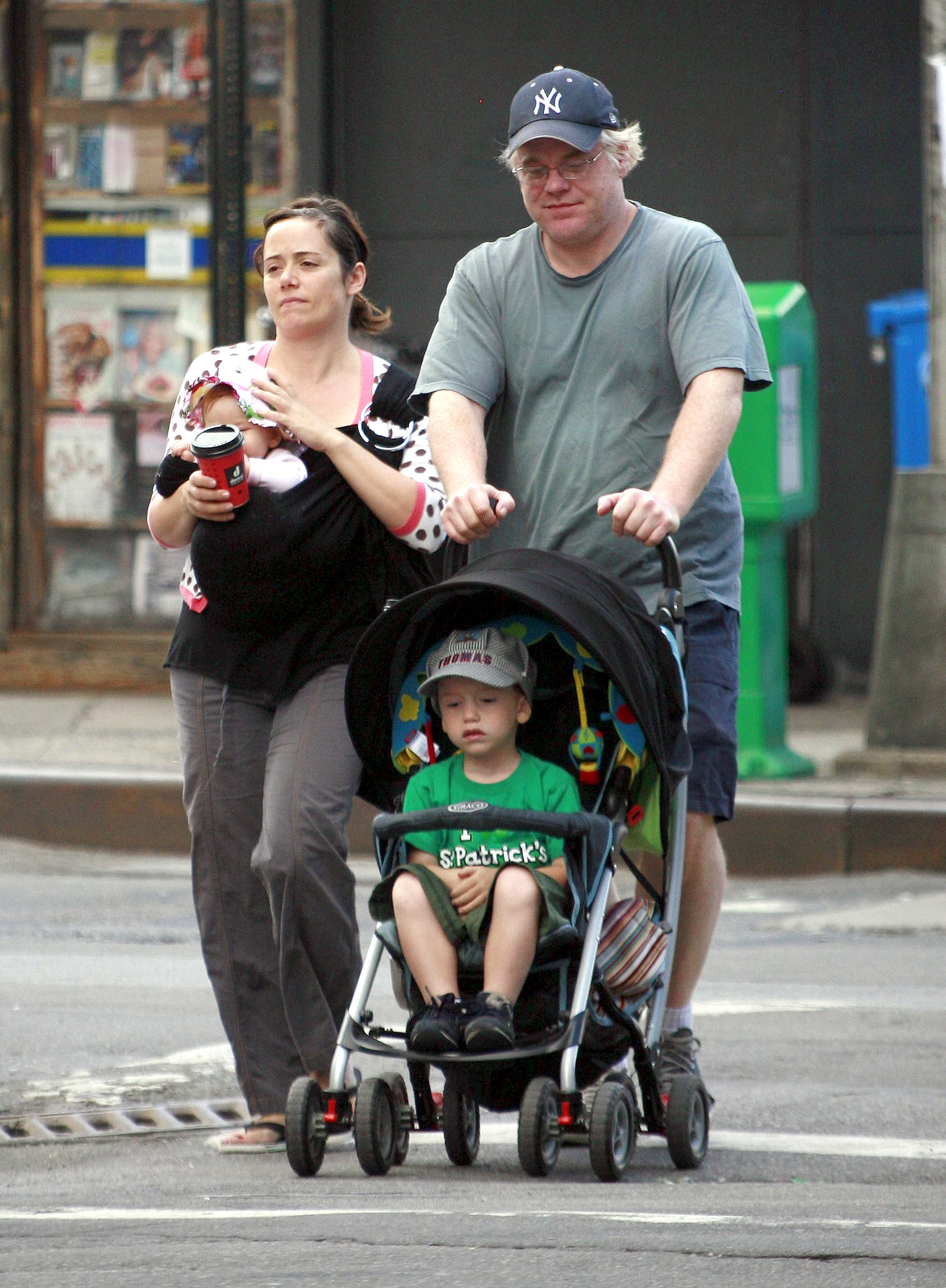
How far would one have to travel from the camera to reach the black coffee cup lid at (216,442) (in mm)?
4414

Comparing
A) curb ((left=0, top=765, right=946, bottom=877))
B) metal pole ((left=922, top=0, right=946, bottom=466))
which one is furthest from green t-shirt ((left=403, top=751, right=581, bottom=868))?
metal pole ((left=922, top=0, right=946, bottom=466))

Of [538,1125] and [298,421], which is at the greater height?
[298,421]

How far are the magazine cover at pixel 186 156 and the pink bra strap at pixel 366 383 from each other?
6.64m

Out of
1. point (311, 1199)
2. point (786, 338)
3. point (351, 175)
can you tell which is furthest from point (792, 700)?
point (311, 1199)

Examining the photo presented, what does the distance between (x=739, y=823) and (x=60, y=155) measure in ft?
16.3

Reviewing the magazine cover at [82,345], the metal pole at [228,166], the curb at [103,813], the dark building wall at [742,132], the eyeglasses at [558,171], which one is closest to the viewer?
the eyeglasses at [558,171]

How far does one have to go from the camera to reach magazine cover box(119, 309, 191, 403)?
37.5ft

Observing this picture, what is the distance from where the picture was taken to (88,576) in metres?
11.7

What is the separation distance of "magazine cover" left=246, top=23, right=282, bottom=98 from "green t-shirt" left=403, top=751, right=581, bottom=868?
759cm

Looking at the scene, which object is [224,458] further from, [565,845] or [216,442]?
[565,845]

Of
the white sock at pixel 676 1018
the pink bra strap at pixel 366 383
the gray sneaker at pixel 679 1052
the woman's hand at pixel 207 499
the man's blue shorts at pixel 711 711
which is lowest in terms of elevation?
the gray sneaker at pixel 679 1052

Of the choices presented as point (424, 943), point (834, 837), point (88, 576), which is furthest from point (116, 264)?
point (424, 943)

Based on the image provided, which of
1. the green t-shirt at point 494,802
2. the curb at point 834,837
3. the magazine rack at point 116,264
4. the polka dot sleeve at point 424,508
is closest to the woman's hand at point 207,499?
the polka dot sleeve at point 424,508

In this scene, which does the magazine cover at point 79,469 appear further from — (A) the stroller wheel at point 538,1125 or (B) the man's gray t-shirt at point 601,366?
(A) the stroller wheel at point 538,1125
